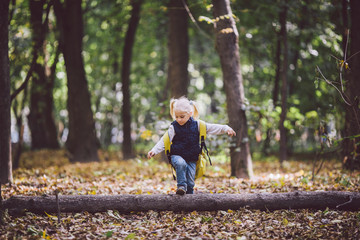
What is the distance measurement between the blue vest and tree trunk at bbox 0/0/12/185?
3613 mm

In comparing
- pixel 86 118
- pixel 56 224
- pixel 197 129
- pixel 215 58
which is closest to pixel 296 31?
pixel 215 58

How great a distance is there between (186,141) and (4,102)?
12.8 ft

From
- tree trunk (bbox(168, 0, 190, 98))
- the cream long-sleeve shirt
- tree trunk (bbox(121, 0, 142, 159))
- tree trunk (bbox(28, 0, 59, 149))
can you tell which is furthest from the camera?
tree trunk (bbox(28, 0, 59, 149))

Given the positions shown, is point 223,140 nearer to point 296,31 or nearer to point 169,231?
point 169,231

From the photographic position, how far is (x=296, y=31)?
44.3ft

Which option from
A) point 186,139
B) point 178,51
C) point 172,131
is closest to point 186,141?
point 186,139

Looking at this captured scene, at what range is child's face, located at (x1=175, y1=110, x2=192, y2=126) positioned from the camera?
5.21 m

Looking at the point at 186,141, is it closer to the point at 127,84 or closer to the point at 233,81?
the point at 233,81

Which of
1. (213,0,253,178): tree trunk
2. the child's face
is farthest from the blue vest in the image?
(213,0,253,178): tree trunk

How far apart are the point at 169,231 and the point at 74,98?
876cm

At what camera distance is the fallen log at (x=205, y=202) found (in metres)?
4.96

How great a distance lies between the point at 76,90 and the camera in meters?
12.1

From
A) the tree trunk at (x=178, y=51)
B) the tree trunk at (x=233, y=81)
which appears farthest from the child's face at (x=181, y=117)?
the tree trunk at (x=178, y=51)

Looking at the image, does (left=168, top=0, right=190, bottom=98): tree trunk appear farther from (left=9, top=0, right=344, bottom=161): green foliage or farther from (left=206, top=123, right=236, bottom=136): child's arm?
(left=206, top=123, right=236, bottom=136): child's arm
